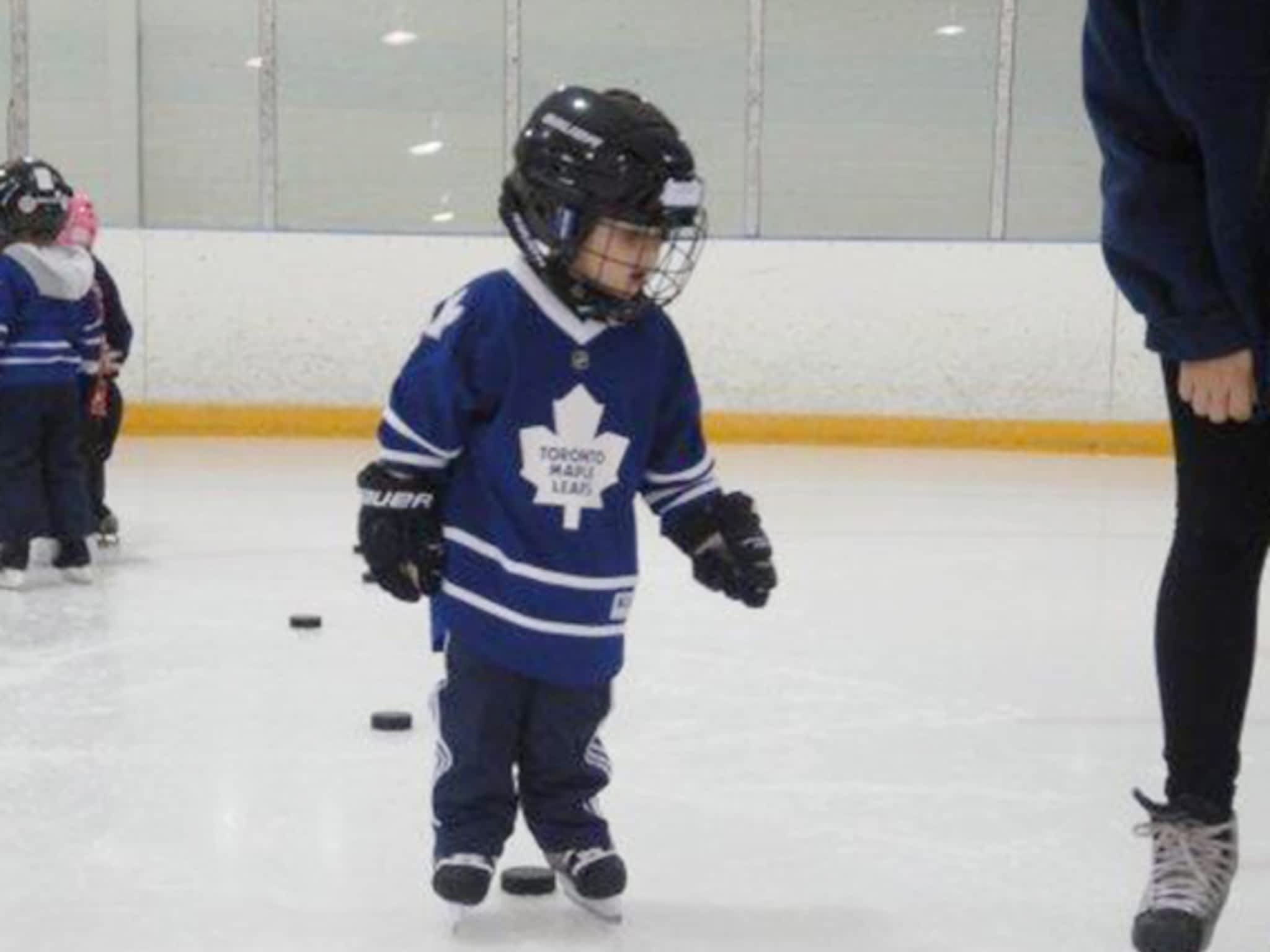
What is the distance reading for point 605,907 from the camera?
2.00 m

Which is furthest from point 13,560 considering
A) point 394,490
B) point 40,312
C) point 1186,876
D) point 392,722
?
point 1186,876

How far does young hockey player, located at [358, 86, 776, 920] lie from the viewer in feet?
6.24

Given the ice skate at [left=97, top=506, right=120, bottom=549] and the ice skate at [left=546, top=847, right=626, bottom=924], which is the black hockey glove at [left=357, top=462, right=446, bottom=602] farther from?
the ice skate at [left=97, top=506, right=120, bottom=549]

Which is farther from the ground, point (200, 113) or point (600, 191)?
point (600, 191)

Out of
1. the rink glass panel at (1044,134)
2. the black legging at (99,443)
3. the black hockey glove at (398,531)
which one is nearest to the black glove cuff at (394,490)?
the black hockey glove at (398,531)

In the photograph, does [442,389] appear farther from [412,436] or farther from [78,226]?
[78,226]

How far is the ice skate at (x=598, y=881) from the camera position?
6.56ft

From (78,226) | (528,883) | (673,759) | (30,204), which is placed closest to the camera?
(528,883)

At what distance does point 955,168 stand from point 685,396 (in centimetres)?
628

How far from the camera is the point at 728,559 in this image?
2029 mm

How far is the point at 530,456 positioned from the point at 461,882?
0.43m

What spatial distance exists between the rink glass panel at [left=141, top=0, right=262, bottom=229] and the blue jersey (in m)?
3.81

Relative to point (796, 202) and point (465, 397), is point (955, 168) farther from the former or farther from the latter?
point (465, 397)

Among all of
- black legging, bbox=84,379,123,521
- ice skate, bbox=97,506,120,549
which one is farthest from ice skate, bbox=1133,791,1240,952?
ice skate, bbox=97,506,120,549
